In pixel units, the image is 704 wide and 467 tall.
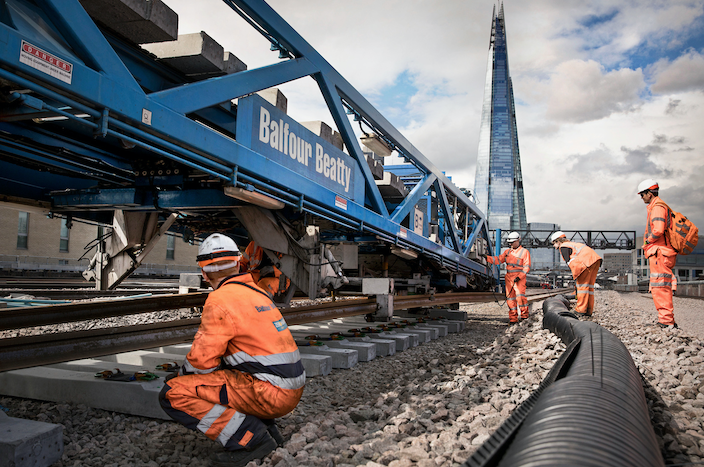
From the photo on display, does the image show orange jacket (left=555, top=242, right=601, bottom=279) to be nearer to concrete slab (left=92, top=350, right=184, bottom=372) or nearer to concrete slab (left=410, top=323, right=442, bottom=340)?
concrete slab (left=410, top=323, right=442, bottom=340)

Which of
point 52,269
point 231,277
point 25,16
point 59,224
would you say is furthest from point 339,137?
point 59,224

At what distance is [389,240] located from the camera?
6914 millimetres

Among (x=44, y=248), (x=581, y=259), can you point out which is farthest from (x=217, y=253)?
(x=44, y=248)

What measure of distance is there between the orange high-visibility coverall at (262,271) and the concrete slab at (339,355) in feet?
3.17

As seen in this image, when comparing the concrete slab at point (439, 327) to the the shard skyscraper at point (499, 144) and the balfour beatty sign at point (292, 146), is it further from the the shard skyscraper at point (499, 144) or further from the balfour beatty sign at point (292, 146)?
the the shard skyscraper at point (499, 144)

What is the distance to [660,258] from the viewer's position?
5.90m

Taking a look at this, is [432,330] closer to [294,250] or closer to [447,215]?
[447,215]

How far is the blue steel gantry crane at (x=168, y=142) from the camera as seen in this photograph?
2598 millimetres

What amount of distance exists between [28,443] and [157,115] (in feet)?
6.66

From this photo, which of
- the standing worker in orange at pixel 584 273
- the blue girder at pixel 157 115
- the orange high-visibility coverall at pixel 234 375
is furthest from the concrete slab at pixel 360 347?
the standing worker in orange at pixel 584 273

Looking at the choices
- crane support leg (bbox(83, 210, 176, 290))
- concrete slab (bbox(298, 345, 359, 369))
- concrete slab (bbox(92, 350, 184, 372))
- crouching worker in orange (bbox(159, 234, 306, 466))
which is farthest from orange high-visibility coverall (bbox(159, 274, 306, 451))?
crane support leg (bbox(83, 210, 176, 290))

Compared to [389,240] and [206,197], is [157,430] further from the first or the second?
[389,240]

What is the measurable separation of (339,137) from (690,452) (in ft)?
15.0

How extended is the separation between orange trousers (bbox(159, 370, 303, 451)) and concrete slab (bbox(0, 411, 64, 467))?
0.61 metres
